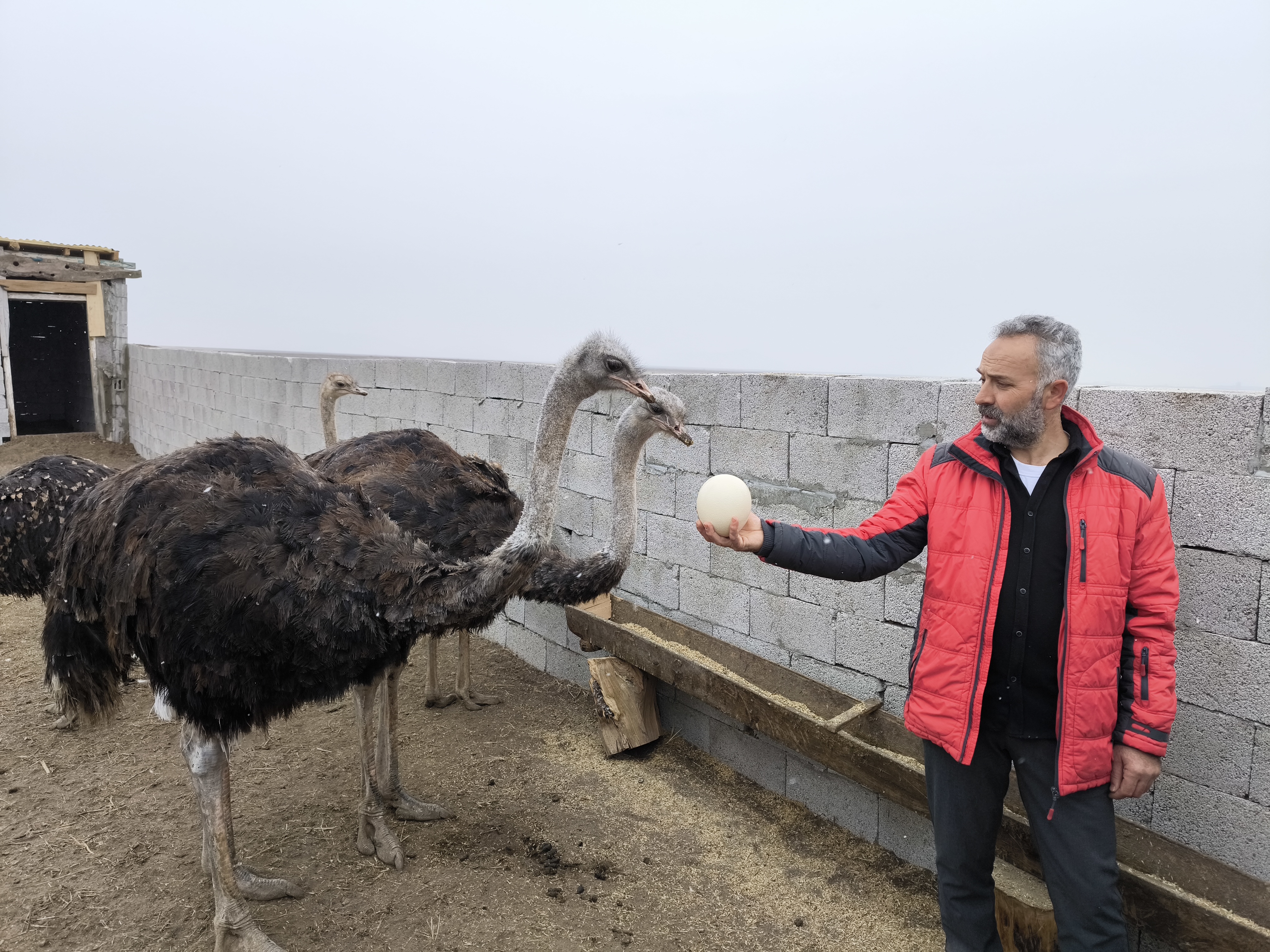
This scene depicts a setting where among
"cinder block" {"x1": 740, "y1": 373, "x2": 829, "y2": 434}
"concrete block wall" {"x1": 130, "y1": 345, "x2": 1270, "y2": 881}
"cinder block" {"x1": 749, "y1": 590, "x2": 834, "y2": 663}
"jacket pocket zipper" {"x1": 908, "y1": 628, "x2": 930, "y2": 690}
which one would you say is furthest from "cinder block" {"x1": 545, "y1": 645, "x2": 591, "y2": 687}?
"jacket pocket zipper" {"x1": 908, "y1": 628, "x2": 930, "y2": 690}

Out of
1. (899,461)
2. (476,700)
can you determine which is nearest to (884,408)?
(899,461)

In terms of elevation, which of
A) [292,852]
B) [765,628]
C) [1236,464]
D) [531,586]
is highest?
[1236,464]

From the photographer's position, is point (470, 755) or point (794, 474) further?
point (470, 755)

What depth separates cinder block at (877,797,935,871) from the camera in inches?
128

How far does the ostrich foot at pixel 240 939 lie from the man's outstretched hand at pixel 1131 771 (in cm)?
254

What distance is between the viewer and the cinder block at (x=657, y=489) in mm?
4395

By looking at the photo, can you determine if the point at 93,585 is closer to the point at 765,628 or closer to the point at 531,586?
the point at 531,586

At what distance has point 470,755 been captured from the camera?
4.36 meters

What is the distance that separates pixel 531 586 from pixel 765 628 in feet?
3.69

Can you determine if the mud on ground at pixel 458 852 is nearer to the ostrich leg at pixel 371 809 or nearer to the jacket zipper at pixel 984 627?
the ostrich leg at pixel 371 809

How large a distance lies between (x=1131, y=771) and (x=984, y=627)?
43 centimetres

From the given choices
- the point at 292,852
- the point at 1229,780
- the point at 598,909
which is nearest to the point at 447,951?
the point at 598,909

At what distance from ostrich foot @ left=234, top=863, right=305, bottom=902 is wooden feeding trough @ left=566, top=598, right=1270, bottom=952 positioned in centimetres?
167

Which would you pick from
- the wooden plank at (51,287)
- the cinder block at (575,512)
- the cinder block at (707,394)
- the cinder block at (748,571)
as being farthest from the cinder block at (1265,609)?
the wooden plank at (51,287)
